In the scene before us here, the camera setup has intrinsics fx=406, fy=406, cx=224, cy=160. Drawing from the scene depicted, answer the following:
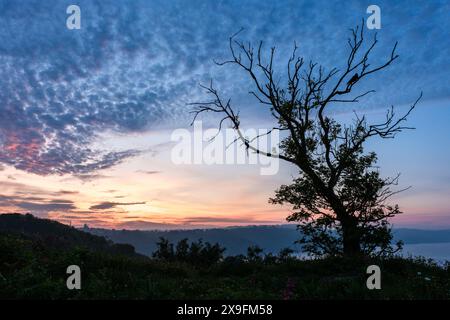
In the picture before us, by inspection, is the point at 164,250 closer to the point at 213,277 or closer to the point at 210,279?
the point at 213,277

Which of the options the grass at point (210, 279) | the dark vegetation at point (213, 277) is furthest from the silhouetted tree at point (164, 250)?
the grass at point (210, 279)

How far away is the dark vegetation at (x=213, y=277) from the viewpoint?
10125mm

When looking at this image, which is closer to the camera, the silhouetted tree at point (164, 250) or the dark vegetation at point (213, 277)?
the dark vegetation at point (213, 277)

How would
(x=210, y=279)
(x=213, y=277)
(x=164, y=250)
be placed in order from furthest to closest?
A: 1. (x=164, y=250)
2. (x=213, y=277)
3. (x=210, y=279)

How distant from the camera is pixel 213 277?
1476 cm

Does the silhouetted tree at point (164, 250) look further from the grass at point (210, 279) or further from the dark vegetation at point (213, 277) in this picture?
the grass at point (210, 279)

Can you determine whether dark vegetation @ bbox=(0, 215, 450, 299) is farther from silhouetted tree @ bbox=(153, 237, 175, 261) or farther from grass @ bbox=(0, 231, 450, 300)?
silhouetted tree @ bbox=(153, 237, 175, 261)

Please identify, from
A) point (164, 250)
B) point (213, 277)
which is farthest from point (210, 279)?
point (164, 250)

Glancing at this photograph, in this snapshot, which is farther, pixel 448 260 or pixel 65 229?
pixel 65 229
